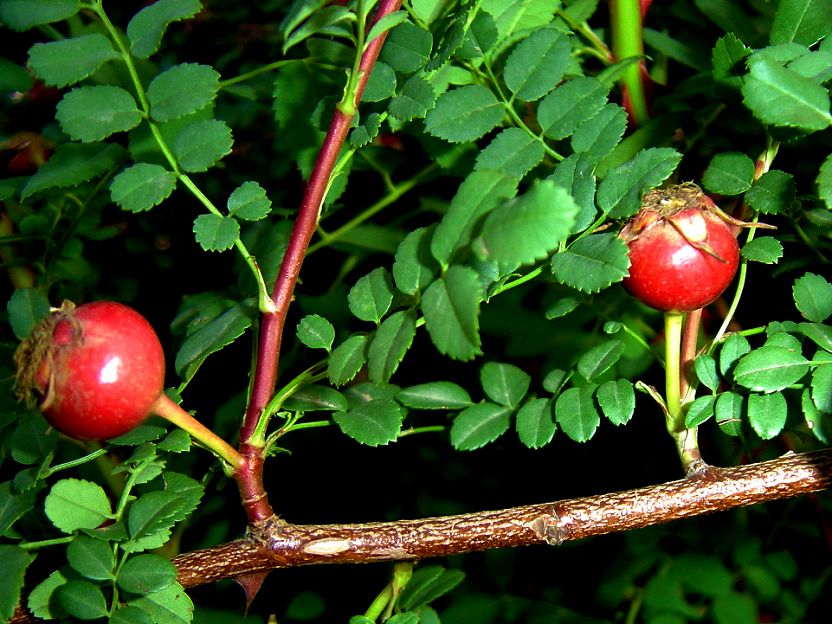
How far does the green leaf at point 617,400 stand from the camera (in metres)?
0.79

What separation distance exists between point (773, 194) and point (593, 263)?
0.69 feet

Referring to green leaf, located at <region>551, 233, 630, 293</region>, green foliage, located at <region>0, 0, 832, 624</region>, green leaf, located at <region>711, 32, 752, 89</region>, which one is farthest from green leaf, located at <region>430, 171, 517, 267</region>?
green leaf, located at <region>711, 32, 752, 89</region>

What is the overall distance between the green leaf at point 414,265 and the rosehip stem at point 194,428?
23cm

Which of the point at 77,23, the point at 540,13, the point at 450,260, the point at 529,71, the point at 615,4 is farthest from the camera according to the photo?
the point at 77,23

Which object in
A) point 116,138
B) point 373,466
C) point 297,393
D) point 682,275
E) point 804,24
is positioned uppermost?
point 804,24

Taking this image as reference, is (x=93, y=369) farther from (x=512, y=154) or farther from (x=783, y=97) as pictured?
(x=783, y=97)

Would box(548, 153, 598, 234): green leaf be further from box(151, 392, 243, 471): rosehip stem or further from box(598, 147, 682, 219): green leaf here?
→ box(151, 392, 243, 471): rosehip stem

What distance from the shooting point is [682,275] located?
74cm

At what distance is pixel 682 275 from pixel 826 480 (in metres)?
0.21

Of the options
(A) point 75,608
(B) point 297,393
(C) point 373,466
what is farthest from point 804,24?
(C) point 373,466

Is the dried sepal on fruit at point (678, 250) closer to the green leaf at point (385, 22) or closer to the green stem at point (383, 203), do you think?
the green leaf at point (385, 22)

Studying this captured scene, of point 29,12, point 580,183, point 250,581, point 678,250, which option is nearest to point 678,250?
point 678,250

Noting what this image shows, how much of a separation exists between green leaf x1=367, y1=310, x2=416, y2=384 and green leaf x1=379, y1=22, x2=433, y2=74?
9.8 inches

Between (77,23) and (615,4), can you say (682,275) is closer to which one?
(615,4)
